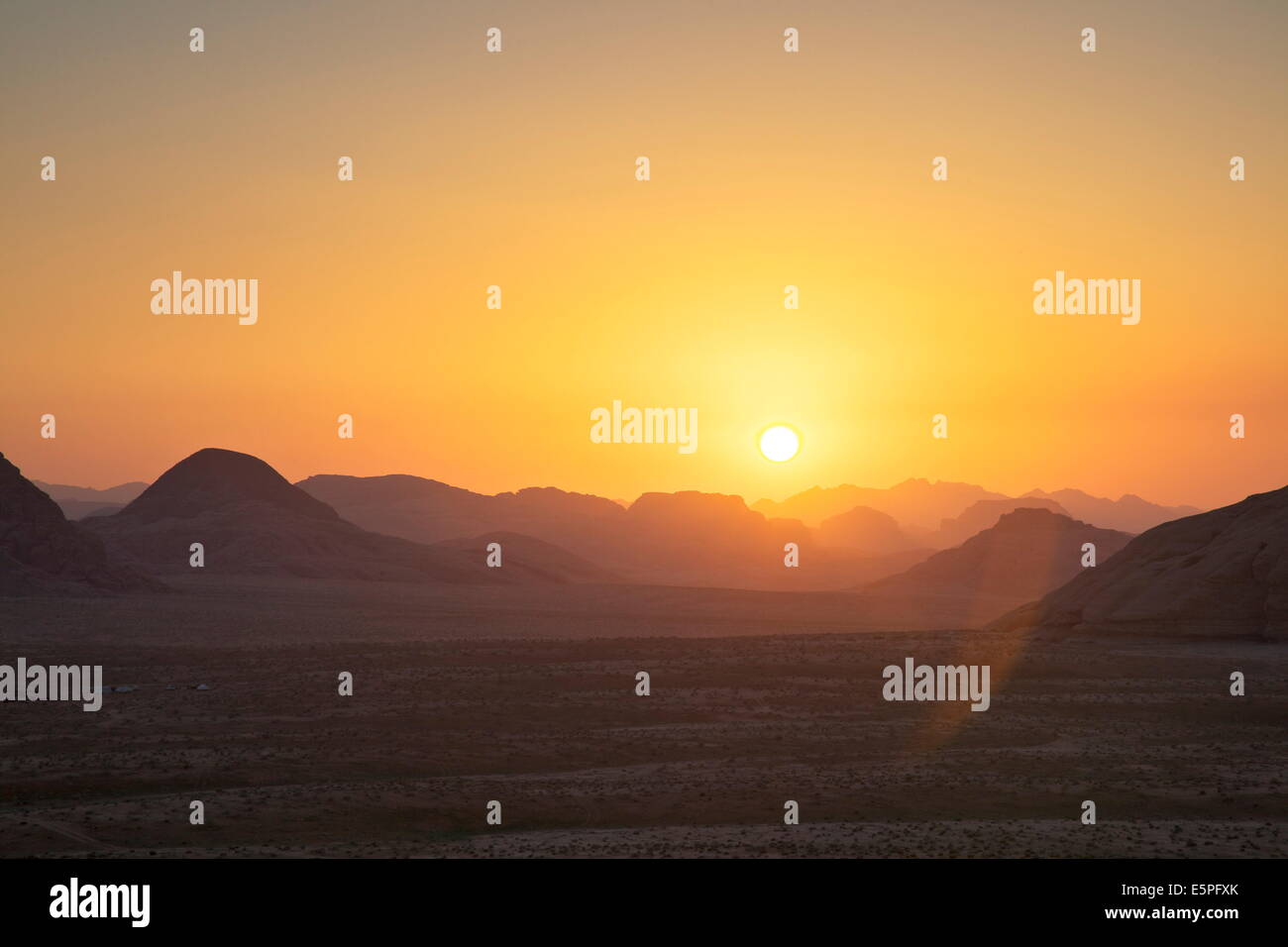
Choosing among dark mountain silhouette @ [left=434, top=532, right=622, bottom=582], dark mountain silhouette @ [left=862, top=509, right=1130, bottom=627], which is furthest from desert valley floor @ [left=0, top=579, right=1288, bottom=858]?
dark mountain silhouette @ [left=434, top=532, right=622, bottom=582]

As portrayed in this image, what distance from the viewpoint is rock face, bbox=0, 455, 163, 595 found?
73.4 metres

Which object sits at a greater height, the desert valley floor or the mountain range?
the mountain range

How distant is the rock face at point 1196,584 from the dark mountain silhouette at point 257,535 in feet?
239

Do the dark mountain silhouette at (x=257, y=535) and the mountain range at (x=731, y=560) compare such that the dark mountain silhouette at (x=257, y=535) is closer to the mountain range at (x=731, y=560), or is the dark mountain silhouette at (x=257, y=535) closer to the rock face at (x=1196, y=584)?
the mountain range at (x=731, y=560)

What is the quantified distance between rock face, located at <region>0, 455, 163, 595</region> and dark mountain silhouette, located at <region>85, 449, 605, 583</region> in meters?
24.6

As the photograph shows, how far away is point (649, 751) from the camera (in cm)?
3053

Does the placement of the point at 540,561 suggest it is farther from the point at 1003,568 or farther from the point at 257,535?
the point at 1003,568

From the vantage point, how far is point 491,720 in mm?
34281

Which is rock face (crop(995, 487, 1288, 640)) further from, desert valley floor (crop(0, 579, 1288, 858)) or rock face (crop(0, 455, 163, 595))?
rock face (crop(0, 455, 163, 595))

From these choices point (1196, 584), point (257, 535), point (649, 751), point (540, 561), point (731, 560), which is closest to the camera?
point (649, 751)

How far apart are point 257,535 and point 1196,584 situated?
3586 inches

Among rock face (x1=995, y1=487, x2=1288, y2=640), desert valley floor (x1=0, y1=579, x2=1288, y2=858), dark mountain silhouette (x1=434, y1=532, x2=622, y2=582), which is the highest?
dark mountain silhouette (x1=434, y1=532, x2=622, y2=582)

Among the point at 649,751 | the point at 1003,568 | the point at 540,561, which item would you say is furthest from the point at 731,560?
the point at 649,751

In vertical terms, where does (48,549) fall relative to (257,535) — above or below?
below
